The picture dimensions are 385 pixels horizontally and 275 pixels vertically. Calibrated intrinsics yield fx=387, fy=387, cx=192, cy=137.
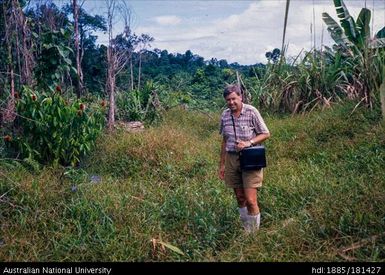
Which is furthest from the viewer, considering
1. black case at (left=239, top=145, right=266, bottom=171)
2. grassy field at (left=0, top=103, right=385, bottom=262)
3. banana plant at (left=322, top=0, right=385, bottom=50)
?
banana plant at (left=322, top=0, right=385, bottom=50)

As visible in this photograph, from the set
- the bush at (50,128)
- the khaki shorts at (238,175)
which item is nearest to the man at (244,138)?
the khaki shorts at (238,175)

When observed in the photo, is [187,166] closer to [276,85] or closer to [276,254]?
[276,254]

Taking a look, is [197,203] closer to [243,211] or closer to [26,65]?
[243,211]

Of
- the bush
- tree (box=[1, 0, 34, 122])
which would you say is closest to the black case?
the bush

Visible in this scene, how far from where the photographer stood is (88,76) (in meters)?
14.5

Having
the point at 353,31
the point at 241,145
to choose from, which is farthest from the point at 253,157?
the point at 353,31

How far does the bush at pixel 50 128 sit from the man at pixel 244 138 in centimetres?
247

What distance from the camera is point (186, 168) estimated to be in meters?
5.14

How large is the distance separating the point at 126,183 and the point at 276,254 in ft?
7.68

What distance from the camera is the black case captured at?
10.4 ft

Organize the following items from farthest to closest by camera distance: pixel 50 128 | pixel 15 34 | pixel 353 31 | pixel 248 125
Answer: pixel 353 31, pixel 15 34, pixel 50 128, pixel 248 125

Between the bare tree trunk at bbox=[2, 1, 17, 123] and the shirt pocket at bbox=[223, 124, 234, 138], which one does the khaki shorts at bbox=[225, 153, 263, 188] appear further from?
the bare tree trunk at bbox=[2, 1, 17, 123]

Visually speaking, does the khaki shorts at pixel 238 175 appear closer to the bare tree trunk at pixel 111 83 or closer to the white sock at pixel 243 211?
the white sock at pixel 243 211

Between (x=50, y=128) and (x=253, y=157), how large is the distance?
2.90m
